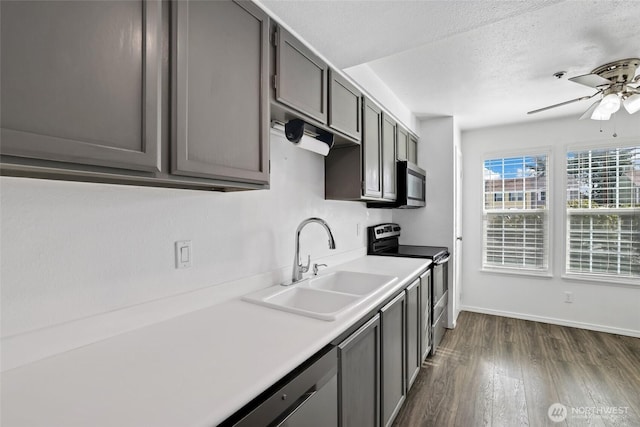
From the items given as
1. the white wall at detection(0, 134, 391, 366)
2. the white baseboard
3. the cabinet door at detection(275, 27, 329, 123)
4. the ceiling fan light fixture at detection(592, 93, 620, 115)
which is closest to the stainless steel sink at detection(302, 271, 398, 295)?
the white wall at detection(0, 134, 391, 366)

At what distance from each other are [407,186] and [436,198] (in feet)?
2.97

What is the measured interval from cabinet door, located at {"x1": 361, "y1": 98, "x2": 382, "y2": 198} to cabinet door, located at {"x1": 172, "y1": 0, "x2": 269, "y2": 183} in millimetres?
1057

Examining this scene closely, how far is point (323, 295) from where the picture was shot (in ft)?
5.21

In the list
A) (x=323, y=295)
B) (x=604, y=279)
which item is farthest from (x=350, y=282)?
(x=604, y=279)

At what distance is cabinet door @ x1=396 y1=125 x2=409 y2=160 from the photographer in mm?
2871

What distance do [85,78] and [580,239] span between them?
456cm

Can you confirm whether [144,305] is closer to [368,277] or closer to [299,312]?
[299,312]

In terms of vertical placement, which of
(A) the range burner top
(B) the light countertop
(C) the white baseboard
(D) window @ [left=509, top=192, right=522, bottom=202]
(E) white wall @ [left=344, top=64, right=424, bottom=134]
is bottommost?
(C) the white baseboard

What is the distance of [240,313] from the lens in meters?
1.25

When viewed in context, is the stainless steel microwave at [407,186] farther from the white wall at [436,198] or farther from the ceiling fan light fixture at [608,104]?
the ceiling fan light fixture at [608,104]

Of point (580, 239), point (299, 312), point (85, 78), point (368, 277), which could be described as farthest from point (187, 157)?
point (580, 239)

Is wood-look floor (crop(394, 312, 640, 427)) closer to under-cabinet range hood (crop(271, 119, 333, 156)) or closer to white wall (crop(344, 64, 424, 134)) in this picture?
under-cabinet range hood (crop(271, 119, 333, 156))

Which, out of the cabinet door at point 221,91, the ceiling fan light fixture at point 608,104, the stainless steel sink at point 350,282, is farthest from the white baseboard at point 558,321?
the cabinet door at point 221,91

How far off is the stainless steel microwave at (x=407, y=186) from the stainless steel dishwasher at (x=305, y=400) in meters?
1.95
